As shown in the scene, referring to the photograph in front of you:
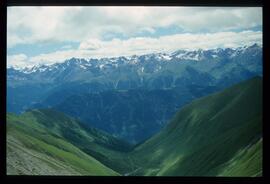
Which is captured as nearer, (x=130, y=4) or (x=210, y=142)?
(x=130, y=4)

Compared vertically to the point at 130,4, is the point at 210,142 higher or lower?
lower

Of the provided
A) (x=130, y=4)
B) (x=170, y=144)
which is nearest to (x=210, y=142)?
(x=170, y=144)

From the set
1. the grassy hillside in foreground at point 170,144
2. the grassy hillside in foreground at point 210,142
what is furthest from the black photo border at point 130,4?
the grassy hillside in foreground at point 210,142

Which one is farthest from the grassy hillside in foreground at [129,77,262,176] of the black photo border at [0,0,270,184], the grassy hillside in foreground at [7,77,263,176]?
the black photo border at [0,0,270,184]

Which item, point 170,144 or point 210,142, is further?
point 170,144

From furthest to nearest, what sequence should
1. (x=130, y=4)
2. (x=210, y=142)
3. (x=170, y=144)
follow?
1. (x=170, y=144)
2. (x=210, y=142)
3. (x=130, y=4)

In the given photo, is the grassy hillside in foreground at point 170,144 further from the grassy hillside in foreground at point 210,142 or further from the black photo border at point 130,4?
the black photo border at point 130,4

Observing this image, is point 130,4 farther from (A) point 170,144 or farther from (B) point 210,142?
(A) point 170,144

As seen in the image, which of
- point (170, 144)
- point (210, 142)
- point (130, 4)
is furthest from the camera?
point (170, 144)

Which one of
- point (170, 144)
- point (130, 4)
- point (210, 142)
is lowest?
point (170, 144)
